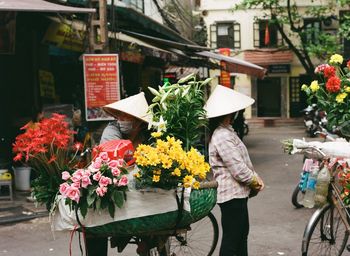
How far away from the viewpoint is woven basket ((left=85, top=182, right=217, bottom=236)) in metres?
3.21

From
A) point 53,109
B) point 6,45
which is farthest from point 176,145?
point 53,109

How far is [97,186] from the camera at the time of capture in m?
3.11

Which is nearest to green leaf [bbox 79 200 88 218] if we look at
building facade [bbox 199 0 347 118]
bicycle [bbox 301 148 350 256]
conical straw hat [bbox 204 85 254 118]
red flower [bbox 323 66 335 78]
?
conical straw hat [bbox 204 85 254 118]

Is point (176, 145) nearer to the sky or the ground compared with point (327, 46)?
nearer to the ground

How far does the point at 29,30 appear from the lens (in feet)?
33.9

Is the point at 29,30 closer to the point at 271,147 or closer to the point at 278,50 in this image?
the point at 271,147

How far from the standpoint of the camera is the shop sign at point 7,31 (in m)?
8.62

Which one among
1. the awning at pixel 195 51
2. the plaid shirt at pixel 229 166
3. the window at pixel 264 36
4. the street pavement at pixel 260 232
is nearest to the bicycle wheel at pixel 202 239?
the street pavement at pixel 260 232

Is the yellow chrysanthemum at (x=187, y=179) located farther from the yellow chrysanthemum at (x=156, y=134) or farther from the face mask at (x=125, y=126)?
the face mask at (x=125, y=126)

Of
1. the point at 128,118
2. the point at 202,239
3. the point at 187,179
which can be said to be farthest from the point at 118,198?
the point at 202,239

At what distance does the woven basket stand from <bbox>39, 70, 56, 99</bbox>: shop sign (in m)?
7.70

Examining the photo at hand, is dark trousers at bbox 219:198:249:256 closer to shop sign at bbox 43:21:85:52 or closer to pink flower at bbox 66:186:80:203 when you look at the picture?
pink flower at bbox 66:186:80:203

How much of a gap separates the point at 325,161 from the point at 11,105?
7.29m

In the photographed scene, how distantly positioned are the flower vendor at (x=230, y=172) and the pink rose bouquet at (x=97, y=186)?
1.22 metres
